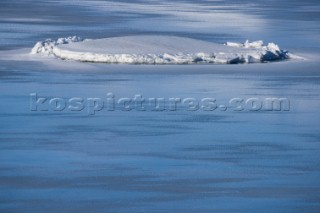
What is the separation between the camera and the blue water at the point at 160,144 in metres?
6.63

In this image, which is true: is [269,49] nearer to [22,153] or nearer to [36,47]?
[36,47]

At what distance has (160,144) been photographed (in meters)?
8.50

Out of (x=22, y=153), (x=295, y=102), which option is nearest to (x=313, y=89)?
(x=295, y=102)

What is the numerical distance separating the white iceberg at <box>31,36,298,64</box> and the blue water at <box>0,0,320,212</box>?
356 mm

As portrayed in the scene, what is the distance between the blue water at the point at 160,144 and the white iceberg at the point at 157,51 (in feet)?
1.17

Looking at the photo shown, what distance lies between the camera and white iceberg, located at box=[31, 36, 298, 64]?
13.9 metres

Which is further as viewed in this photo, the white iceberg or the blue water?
the white iceberg

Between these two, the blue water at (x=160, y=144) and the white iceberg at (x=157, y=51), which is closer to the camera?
the blue water at (x=160, y=144)

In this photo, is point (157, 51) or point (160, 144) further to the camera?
point (157, 51)

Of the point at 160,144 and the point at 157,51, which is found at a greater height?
the point at 157,51

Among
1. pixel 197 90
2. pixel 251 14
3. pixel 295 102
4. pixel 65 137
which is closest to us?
pixel 65 137

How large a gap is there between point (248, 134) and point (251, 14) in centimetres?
1623

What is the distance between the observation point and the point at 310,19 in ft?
75.8

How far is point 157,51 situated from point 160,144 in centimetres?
587
